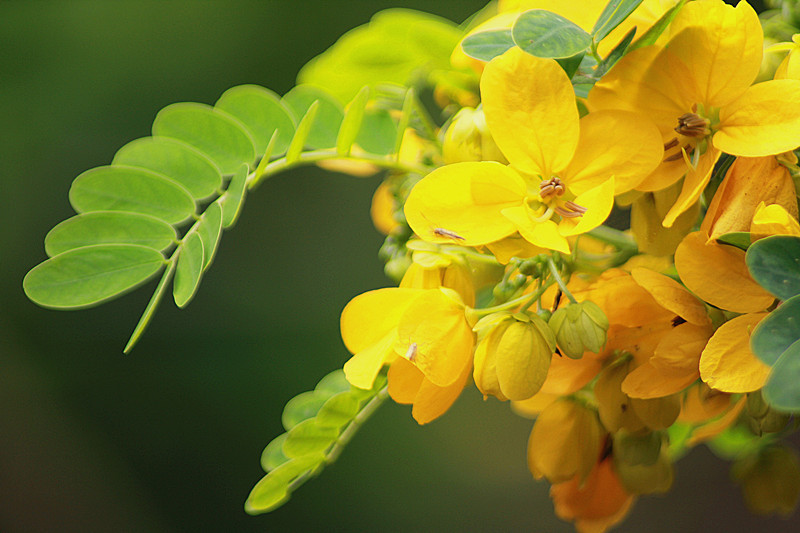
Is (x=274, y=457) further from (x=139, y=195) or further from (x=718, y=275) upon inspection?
(x=718, y=275)

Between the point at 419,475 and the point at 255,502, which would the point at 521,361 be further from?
the point at 419,475

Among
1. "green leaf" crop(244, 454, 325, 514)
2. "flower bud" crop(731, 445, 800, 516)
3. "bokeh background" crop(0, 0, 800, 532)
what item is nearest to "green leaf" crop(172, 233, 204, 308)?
"green leaf" crop(244, 454, 325, 514)

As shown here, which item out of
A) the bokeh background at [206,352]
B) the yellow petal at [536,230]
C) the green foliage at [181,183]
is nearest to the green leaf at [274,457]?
the green foliage at [181,183]

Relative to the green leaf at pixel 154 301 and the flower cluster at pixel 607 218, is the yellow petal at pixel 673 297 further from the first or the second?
the green leaf at pixel 154 301

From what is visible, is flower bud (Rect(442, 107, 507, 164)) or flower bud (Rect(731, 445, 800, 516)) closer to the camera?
flower bud (Rect(442, 107, 507, 164))

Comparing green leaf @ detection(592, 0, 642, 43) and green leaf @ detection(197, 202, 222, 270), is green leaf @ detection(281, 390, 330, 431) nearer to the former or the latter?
green leaf @ detection(197, 202, 222, 270)
